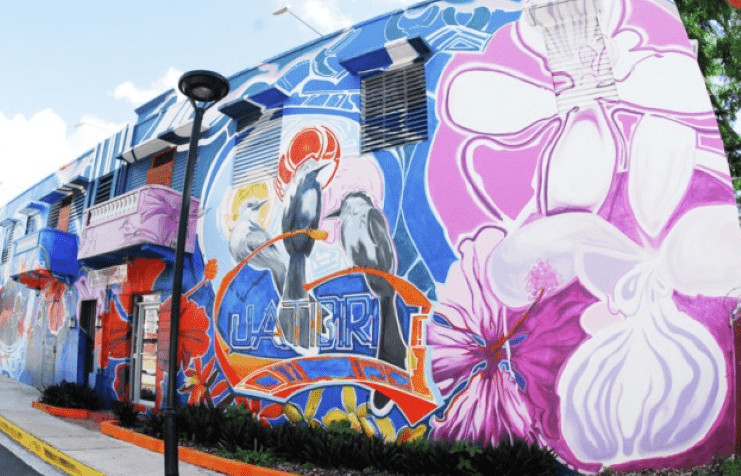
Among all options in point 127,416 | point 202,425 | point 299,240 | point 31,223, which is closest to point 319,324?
point 299,240

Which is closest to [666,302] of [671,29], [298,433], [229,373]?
[671,29]

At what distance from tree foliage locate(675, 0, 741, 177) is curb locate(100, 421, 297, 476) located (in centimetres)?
1410

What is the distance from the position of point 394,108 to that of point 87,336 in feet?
34.1

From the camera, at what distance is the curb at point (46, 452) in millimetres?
6887

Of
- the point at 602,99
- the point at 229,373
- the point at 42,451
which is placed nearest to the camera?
the point at 602,99

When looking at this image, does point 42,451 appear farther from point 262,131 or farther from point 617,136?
point 617,136

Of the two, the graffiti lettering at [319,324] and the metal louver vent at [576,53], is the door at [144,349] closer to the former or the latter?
the graffiti lettering at [319,324]

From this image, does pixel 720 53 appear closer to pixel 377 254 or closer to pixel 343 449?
pixel 377 254

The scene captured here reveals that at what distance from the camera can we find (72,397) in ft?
38.8

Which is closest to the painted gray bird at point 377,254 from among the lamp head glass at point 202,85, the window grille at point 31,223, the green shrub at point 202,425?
the green shrub at point 202,425

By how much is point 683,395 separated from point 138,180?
12.2 m

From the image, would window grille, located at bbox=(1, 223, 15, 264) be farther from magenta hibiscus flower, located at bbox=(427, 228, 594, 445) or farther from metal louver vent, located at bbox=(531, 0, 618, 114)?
metal louver vent, located at bbox=(531, 0, 618, 114)

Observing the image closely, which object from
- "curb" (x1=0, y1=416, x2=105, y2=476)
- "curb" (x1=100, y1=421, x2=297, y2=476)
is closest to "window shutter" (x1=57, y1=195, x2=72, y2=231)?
"curb" (x1=0, y1=416, x2=105, y2=476)

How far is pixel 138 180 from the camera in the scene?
13055mm
